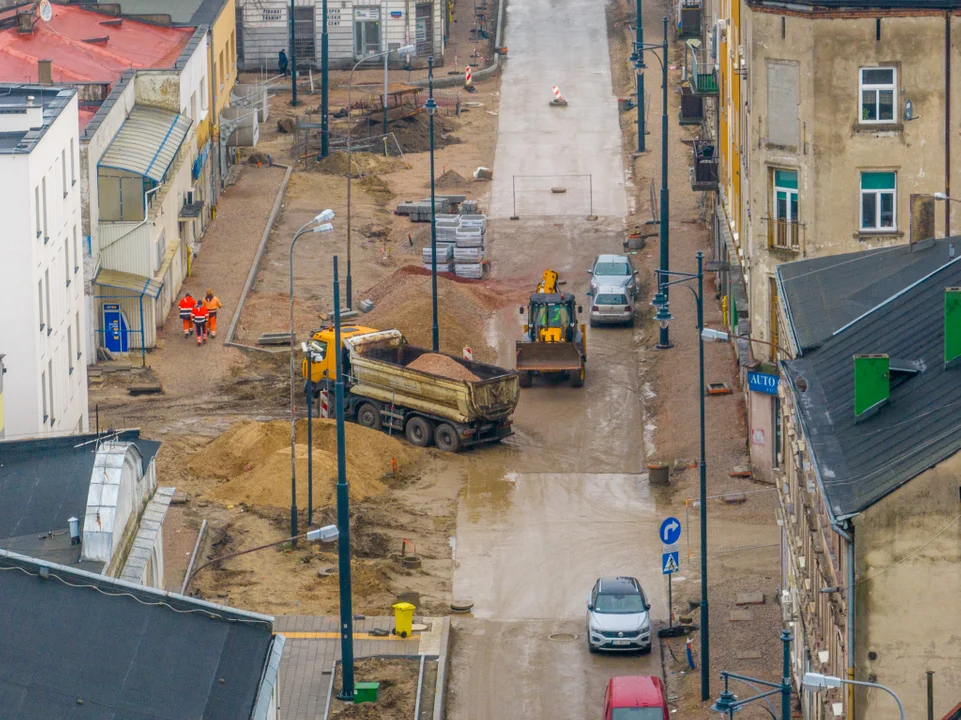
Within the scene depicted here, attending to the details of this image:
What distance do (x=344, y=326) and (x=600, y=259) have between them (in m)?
12.5

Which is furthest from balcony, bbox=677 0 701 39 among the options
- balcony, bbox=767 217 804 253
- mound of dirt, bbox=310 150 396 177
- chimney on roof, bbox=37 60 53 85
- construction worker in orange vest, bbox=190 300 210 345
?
balcony, bbox=767 217 804 253

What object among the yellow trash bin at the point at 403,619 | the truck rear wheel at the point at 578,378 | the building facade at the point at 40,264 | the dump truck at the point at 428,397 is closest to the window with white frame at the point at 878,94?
the dump truck at the point at 428,397

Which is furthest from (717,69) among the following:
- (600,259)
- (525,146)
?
(525,146)

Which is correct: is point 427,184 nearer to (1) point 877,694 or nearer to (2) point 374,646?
(2) point 374,646

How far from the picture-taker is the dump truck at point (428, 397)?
5575cm

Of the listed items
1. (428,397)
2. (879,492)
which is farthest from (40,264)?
(879,492)

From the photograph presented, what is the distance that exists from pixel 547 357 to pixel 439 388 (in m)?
6.49

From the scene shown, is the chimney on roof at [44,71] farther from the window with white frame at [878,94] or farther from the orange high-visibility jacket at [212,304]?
the window with white frame at [878,94]

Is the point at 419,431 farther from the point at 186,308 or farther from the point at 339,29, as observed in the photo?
the point at 339,29

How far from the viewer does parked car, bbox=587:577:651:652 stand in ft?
142

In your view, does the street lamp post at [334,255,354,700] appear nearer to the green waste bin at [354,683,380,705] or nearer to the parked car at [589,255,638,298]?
the green waste bin at [354,683,380,705]

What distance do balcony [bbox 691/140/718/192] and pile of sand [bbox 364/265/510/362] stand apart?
8181mm

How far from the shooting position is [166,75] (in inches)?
2822

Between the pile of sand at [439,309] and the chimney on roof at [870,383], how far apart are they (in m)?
32.4
